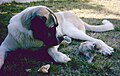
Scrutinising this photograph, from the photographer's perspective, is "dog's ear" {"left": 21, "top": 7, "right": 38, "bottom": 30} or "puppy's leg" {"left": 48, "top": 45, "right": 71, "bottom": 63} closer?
"dog's ear" {"left": 21, "top": 7, "right": 38, "bottom": 30}

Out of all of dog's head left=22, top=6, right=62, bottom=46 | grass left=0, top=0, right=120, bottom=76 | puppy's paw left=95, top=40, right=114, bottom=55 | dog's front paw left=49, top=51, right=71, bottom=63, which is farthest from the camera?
puppy's paw left=95, top=40, right=114, bottom=55

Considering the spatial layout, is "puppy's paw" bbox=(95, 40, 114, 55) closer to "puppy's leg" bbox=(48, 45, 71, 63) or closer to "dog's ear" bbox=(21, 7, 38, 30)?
"puppy's leg" bbox=(48, 45, 71, 63)

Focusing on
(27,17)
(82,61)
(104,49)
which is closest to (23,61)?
(27,17)

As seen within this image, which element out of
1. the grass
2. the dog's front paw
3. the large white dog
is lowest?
the grass

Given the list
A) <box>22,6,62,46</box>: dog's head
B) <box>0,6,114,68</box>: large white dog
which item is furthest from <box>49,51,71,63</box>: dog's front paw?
<box>22,6,62,46</box>: dog's head

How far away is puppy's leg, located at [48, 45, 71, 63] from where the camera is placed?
12.3 ft

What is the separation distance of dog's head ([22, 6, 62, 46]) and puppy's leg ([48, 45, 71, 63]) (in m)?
0.31

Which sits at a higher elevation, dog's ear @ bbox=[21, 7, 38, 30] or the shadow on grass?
dog's ear @ bbox=[21, 7, 38, 30]

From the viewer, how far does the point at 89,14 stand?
6.58 metres

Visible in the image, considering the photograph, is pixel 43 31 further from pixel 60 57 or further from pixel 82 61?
pixel 82 61

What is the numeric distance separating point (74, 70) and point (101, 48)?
0.60 m

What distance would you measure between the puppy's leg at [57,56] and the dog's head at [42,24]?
1.00 feet

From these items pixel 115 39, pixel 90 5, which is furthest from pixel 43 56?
pixel 90 5

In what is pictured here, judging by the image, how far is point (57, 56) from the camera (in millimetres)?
3777
